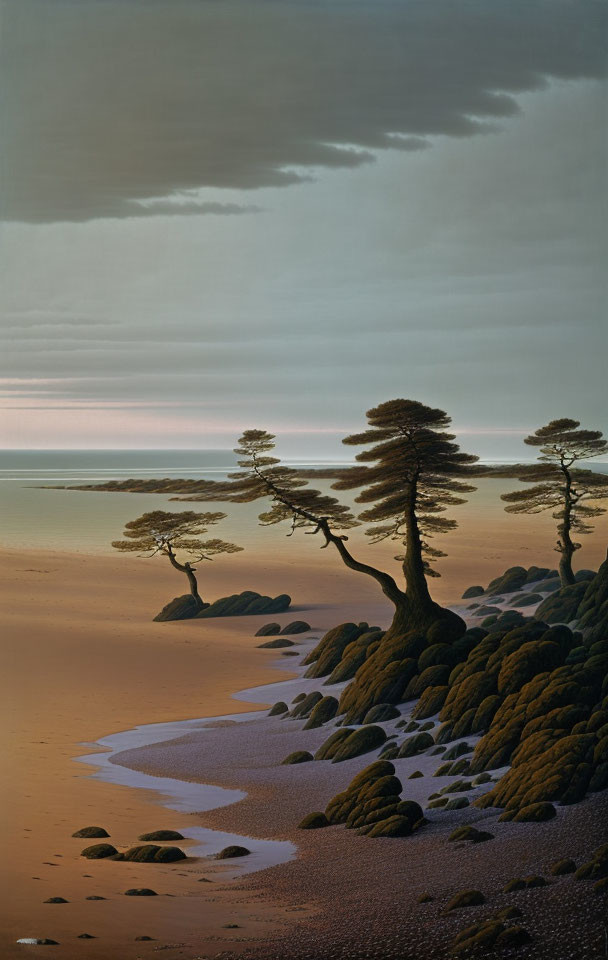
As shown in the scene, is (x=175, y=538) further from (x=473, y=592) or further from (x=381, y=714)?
(x=473, y=592)

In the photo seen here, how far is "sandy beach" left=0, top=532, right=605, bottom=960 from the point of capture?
773 cm

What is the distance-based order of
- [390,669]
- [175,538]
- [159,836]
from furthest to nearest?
[175,538] < [390,669] < [159,836]

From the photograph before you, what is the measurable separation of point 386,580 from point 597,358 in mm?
3216

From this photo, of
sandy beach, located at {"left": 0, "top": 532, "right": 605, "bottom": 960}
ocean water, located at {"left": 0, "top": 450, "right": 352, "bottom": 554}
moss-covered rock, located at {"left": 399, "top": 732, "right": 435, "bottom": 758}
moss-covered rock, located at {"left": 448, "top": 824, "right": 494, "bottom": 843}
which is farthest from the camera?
ocean water, located at {"left": 0, "top": 450, "right": 352, "bottom": 554}

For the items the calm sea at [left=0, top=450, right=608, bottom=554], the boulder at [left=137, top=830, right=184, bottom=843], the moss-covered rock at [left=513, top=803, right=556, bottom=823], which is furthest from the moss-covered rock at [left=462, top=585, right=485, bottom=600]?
the boulder at [left=137, top=830, right=184, bottom=843]

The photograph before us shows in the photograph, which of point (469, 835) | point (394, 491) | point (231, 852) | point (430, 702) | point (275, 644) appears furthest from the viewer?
point (275, 644)

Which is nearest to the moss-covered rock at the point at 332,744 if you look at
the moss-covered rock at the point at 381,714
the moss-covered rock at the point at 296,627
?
the moss-covered rock at the point at 381,714

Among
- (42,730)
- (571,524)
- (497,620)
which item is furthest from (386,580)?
(42,730)

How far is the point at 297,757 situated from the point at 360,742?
2.06 feet

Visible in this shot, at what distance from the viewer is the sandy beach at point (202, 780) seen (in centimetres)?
773

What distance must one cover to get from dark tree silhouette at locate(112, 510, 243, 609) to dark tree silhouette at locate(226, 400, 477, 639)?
1.59 feet

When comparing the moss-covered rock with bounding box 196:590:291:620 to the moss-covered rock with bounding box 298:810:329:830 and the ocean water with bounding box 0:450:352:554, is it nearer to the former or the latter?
the ocean water with bounding box 0:450:352:554


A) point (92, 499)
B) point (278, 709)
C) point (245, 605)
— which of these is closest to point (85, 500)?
point (92, 499)

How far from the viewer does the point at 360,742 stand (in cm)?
1013
